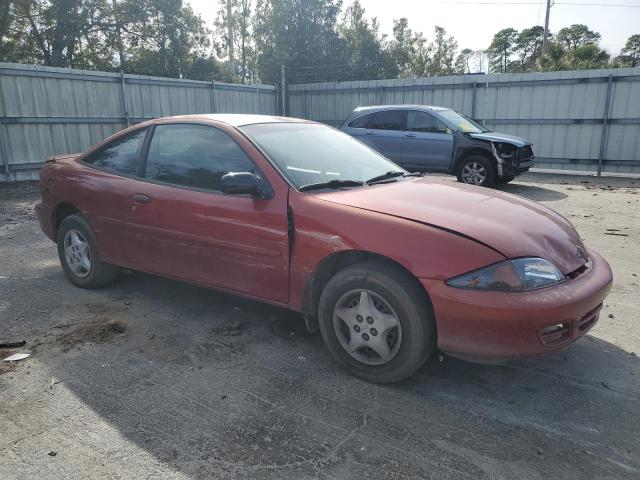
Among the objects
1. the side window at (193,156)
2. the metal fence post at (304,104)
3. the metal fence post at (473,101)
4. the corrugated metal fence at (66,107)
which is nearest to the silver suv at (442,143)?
the metal fence post at (473,101)

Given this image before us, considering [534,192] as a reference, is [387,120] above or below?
above

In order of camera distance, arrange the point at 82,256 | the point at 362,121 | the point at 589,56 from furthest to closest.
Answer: the point at 589,56 → the point at 362,121 → the point at 82,256

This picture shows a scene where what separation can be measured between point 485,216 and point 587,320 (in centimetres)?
82

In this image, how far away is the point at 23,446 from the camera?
2.49 m

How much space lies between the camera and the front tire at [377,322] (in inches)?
110

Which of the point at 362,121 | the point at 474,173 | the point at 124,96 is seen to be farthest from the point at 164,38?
the point at 474,173

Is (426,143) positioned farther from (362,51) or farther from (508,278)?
(362,51)

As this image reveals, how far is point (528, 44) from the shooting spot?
66.1 metres

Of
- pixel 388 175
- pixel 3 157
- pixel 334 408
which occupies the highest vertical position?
pixel 388 175

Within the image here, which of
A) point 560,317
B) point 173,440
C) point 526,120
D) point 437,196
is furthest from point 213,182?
point 526,120

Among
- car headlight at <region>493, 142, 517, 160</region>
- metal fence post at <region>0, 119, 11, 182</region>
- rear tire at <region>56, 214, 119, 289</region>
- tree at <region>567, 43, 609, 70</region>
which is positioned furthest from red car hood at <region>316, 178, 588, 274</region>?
tree at <region>567, 43, 609, 70</region>

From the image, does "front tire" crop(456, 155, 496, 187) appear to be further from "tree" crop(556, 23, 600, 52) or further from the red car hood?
"tree" crop(556, 23, 600, 52)

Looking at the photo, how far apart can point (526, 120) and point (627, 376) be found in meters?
12.6

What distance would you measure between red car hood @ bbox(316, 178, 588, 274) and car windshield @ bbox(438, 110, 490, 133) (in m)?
7.38
